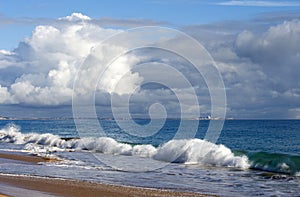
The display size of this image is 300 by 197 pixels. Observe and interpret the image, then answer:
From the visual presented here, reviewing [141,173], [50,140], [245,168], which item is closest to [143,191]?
[141,173]

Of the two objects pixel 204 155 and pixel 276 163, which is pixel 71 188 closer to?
pixel 276 163

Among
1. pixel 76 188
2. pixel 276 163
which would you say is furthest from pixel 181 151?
pixel 76 188

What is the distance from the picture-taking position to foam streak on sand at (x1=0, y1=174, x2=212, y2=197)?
20250mm

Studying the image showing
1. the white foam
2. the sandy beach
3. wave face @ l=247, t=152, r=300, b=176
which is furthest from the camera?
the white foam

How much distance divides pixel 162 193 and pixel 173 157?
1979 centimetres

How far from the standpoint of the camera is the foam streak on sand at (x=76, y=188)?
2025 cm

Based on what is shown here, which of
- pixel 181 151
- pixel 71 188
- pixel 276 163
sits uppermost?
pixel 181 151

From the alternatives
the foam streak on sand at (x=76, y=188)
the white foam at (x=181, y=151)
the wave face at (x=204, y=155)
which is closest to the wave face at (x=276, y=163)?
the wave face at (x=204, y=155)

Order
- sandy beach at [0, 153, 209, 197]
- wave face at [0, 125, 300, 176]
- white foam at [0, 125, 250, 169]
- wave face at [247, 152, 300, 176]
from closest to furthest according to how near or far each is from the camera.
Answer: sandy beach at [0, 153, 209, 197] < wave face at [247, 152, 300, 176] < wave face at [0, 125, 300, 176] < white foam at [0, 125, 250, 169]

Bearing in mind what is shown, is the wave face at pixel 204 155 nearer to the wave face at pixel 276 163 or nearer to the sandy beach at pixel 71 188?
the wave face at pixel 276 163

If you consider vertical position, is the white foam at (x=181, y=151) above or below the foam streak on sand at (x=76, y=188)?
above

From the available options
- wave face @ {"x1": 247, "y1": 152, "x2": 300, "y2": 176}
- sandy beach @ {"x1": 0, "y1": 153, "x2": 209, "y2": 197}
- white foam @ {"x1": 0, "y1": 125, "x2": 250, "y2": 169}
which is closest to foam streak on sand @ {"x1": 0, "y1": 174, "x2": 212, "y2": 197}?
sandy beach @ {"x1": 0, "y1": 153, "x2": 209, "y2": 197}

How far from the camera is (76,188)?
21.7 meters

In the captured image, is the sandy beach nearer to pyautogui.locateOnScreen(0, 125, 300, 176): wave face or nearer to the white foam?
pyautogui.locateOnScreen(0, 125, 300, 176): wave face
